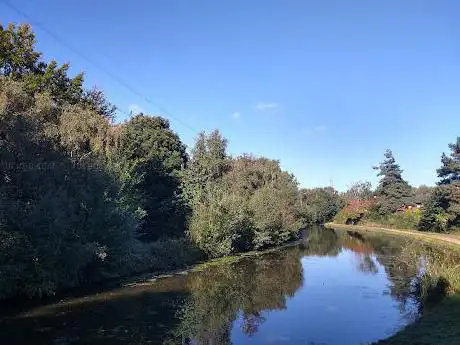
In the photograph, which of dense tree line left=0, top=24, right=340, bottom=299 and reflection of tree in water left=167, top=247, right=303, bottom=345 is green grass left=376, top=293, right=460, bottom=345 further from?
dense tree line left=0, top=24, right=340, bottom=299

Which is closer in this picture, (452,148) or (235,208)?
(235,208)

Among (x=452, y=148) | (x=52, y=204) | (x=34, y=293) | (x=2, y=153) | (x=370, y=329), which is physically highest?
(x=452, y=148)

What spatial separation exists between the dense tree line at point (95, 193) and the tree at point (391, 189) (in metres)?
27.2

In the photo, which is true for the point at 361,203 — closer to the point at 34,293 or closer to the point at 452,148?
the point at 452,148

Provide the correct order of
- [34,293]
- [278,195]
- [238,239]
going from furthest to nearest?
[278,195]
[238,239]
[34,293]

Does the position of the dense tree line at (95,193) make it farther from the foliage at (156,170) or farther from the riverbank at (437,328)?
the riverbank at (437,328)

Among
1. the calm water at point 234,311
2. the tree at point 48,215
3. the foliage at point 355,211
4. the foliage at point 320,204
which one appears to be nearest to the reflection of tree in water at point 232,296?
the calm water at point 234,311

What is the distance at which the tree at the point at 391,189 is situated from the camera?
2936 inches

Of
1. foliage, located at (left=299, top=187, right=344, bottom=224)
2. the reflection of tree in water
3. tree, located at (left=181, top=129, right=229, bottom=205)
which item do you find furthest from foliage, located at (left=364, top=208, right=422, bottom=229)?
the reflection of tree in water

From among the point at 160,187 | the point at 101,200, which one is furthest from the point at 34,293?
the point at 160,187

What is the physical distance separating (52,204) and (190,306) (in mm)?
6861

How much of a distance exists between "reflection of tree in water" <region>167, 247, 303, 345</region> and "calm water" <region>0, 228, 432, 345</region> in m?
0.04

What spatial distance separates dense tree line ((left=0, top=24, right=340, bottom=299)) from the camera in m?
18.1

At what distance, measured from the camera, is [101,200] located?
21797 mm
